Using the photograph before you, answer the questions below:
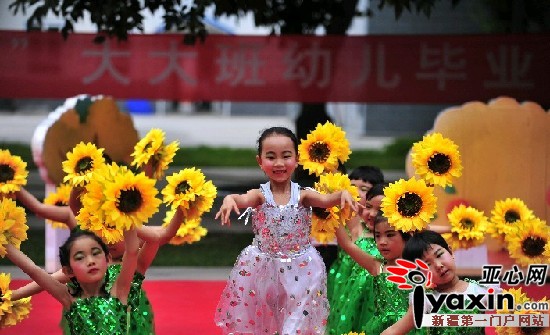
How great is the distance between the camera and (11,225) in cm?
398

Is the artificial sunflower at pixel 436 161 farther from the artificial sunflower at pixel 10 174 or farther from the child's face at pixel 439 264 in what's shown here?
the artificial sunflower at pixel 10 174

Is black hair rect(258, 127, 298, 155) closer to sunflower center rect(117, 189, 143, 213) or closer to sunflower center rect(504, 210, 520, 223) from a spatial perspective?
sunflower center rect(117, 189, 143, 213)

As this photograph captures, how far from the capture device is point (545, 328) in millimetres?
4121

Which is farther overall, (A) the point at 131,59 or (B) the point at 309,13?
(B) the point at 309,13

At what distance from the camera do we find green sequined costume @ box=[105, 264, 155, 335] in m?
4.43

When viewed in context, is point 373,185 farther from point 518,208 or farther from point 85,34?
point 85,34

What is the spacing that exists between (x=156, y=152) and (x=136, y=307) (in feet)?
2.33

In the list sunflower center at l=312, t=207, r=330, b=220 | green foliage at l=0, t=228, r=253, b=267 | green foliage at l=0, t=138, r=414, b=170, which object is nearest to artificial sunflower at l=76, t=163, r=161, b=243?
sunflower center at l=312, t=207, r=330, b=220

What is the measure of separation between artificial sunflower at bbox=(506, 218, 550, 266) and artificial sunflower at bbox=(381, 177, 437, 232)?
643mm

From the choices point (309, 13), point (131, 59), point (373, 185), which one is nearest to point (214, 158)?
point (309, 13)

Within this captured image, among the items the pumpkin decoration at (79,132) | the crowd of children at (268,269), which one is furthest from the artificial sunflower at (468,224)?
the pumpkin decoration at (79,132)

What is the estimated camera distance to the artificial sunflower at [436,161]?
14.2 feet

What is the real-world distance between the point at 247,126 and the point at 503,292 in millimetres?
11986

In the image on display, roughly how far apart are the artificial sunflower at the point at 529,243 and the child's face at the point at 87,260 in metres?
1.81
